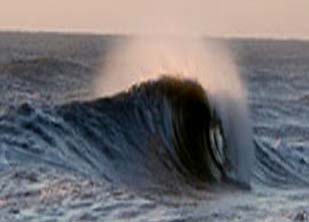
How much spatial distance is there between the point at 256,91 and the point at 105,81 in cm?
1741

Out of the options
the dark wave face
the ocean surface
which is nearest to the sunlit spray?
the ocean surface

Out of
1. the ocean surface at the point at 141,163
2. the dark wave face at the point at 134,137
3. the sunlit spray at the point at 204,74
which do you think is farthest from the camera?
the sunlit spray at the point at 204,74

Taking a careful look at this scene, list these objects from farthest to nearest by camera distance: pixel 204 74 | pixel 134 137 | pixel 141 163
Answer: pixel 204 74 → pixel 134 137 → pixel 141 163

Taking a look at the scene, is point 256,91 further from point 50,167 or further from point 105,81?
point 50,167

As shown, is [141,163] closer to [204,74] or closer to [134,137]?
[134,137]

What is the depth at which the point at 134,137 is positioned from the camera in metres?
18.8

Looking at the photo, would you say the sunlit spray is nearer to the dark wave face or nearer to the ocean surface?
the ocean surface

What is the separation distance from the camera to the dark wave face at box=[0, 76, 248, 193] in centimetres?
1616

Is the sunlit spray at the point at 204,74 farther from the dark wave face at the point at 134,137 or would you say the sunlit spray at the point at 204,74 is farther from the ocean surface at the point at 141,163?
the dark wave face at the point at 134,137

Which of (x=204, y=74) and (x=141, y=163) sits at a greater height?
(x=204, y=74)

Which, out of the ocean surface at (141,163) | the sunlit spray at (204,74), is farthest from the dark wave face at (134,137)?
the sunlit spray at (204,74)

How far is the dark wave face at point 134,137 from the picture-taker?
1616 cm

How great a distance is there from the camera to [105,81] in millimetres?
28953

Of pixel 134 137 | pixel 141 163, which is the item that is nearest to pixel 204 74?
pixel 134 137
